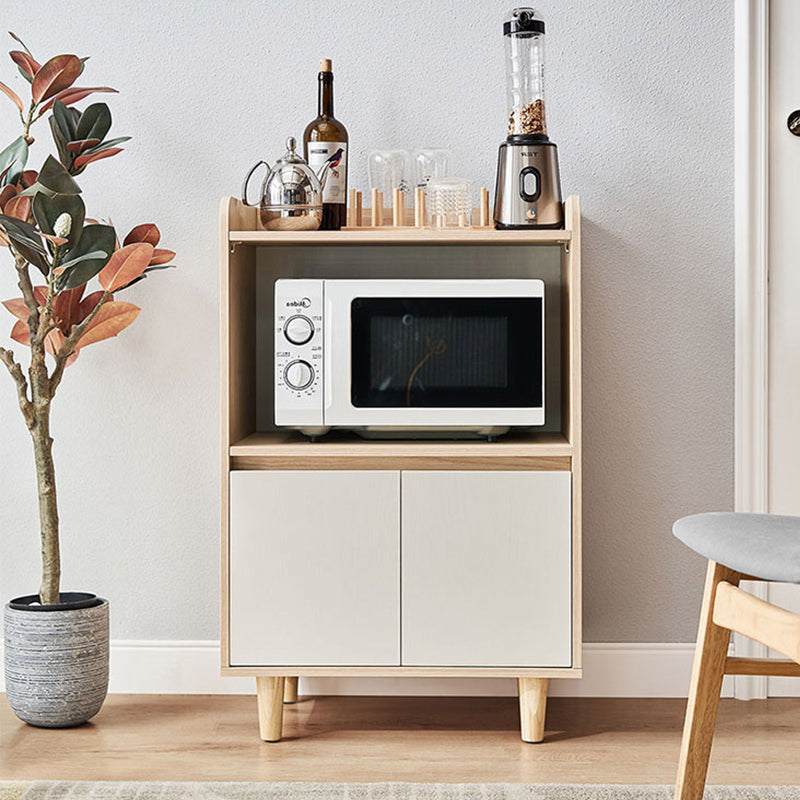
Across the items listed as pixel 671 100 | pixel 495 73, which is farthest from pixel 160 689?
pixel 671 100

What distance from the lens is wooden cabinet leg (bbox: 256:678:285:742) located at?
2145 millimetres

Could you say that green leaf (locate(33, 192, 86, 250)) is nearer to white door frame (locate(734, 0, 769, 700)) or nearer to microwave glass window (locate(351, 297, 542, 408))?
microwave glass window (locate(351, 297, 542, 408))

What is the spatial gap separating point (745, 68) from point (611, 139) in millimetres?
321

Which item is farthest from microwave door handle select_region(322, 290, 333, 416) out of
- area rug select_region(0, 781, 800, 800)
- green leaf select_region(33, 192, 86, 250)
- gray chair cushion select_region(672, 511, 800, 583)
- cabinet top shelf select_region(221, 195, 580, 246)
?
gray chair cushion select_region(672, 511, 800, 583)

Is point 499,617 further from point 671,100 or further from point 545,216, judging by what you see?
point 671,100

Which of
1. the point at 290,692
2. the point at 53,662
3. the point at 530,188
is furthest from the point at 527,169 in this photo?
the point at 53,662

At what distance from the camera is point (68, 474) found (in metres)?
2.50

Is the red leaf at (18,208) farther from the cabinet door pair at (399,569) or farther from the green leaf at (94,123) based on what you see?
the cabinet door pair at (399,569)

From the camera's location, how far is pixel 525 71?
232cm

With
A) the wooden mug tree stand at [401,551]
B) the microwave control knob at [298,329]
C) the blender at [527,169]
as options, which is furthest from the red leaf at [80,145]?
the blender at [527,169]

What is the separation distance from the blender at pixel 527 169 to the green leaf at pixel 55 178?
0.83 m

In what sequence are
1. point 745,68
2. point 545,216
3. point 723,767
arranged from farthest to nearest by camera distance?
point 745,68
point 545,216
point 723,767

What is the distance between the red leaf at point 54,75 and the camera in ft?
7.11

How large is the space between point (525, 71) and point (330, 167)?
0.47 m
